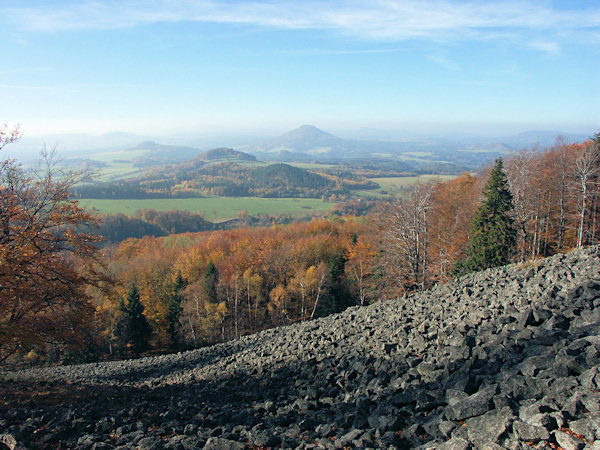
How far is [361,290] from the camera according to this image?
3491 cm

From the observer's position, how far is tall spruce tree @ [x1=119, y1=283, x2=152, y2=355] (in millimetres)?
34688

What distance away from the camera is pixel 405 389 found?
27.0ft

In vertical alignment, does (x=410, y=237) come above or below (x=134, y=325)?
above

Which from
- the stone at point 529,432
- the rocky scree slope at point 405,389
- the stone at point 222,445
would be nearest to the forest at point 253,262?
the rocky scree slope at point 405,389

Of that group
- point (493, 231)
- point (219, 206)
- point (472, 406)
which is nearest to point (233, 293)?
point (493, 231)

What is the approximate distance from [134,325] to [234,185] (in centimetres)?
13271

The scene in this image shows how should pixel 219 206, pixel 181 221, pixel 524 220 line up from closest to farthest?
1. pixel 524 220
2. pixel 181 221
3. pixel 219 206

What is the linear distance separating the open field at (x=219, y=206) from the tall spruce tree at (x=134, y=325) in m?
66.3

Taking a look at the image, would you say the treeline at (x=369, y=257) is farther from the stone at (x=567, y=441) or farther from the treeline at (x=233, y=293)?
the stone at (x=567, y=441)

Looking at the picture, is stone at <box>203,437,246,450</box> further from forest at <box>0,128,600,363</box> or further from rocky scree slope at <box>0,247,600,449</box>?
forest at <box>0,128,600,363</box>

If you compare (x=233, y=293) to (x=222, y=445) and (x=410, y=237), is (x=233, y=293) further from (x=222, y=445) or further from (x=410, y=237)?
(x=222, y=445)

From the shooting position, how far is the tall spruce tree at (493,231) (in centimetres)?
2388

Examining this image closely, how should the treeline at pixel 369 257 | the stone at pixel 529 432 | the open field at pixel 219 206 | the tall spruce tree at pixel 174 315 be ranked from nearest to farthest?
the stone at pixel 529 432 → the treeline at pixel 369 257 → the tall spruce tree at pixel 174 315 → the open field at pixel 219 206

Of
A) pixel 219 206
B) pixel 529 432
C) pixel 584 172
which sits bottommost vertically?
pixel 219 206
